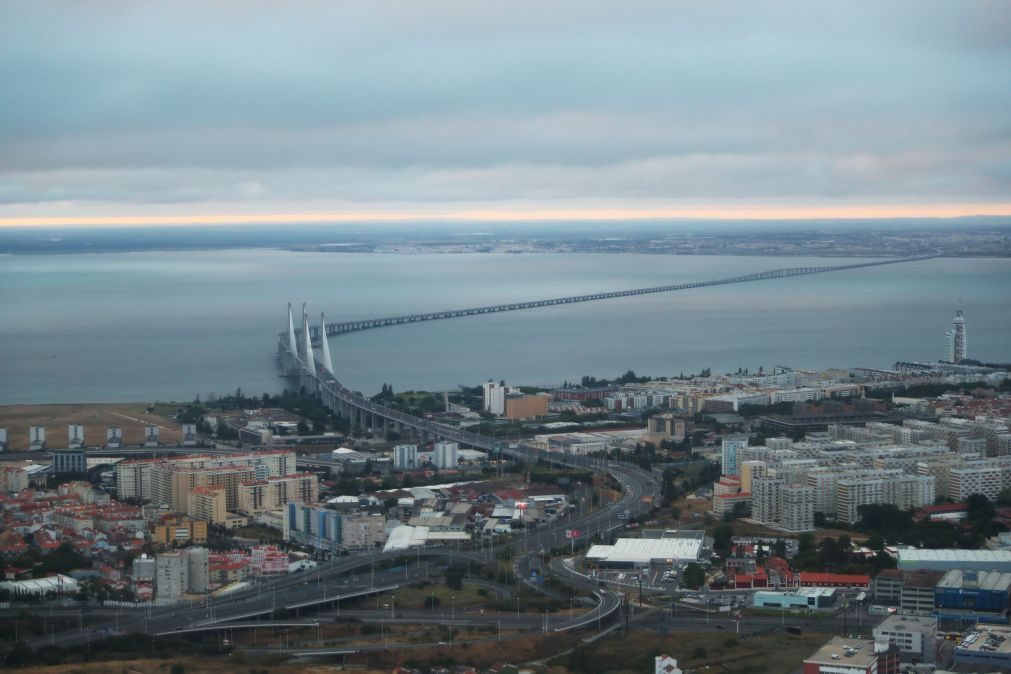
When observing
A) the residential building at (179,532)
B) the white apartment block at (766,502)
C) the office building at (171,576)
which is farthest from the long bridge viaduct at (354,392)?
the office building at (171,576)

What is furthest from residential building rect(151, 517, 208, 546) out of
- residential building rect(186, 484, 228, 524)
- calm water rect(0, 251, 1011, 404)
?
calm water rect(0, 251, 1011, 404)

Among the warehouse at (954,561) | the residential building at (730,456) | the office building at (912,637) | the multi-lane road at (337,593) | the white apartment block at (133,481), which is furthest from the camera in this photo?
the residential building at (730,456)

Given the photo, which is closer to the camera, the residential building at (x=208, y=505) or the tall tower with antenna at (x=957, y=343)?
the residential building at (x=208, y=505)

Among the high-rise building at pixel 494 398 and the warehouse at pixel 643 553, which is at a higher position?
the high-rise building at pixel 494 398

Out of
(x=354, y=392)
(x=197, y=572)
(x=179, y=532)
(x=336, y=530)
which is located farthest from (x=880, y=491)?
(x=354, y=392)

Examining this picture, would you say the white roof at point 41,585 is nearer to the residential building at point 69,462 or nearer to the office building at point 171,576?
the office building at point 171,576

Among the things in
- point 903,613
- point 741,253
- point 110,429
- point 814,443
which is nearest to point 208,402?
point 110,429

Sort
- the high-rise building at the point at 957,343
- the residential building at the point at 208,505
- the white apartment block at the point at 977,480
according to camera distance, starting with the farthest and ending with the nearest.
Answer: the high-rise building at the point at 957,343
the white apartment block at the point at 977,480
the residential building at the point at 208,505

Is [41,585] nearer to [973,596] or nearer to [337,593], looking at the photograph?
[337,593]
